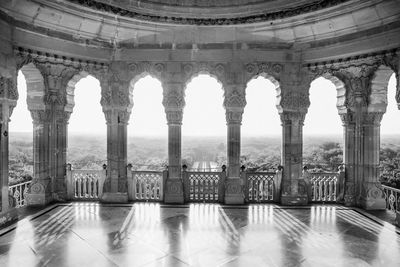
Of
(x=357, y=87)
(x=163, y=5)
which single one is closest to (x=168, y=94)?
(x=163, y=5)

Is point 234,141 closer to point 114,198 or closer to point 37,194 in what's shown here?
point 114,198

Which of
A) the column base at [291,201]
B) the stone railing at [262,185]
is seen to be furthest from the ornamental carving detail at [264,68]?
the column base at [291,201]

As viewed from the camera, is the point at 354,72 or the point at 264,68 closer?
the point at 354,72

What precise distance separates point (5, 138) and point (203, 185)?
5721 millimetres

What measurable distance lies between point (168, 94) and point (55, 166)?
14.6ft

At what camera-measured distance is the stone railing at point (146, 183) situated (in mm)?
8531

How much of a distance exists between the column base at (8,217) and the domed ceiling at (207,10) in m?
5.81

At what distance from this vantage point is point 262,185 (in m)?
8.56

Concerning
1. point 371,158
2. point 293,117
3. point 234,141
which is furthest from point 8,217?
point 371,158

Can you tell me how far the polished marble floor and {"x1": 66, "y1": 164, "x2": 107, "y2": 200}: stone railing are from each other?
2.92 feet

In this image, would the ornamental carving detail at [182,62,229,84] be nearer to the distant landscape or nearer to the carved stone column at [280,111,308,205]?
the carved stone column at [280,111,308,205]

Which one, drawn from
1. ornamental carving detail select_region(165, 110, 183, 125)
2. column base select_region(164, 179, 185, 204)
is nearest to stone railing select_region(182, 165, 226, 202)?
column base select_region(164, 179, 185, 204)

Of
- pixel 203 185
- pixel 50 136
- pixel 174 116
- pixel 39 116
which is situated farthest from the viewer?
pixel 203 185

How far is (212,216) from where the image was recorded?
7.07 metres
